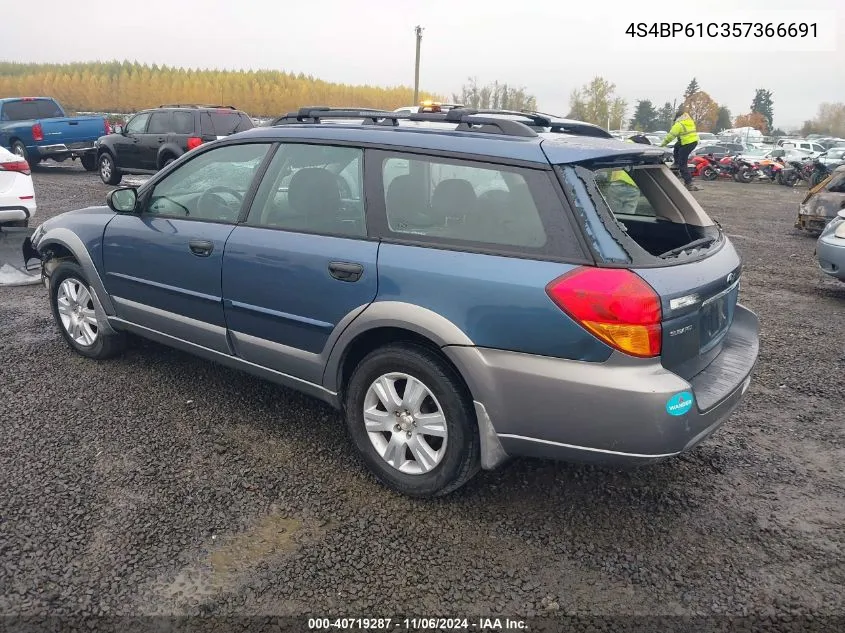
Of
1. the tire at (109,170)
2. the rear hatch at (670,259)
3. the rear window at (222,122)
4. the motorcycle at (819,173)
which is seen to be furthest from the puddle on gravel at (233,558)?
the motorcycle at (819,173)

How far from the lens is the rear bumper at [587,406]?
245cm

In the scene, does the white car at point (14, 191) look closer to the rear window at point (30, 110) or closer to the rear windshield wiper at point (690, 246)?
the rear windshield wiper at point (690, 246)

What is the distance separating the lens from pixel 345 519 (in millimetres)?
2881

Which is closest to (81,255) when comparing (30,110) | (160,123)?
(160,123)

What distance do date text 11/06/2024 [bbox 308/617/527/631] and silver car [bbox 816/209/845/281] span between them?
5.77 meters

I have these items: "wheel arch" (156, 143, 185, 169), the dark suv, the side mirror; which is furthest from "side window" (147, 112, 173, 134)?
the side mirror

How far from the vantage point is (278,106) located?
80250mm

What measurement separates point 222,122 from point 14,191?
23.6ft

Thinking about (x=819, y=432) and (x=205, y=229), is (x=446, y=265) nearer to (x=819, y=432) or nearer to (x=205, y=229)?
(x=205, y=229)

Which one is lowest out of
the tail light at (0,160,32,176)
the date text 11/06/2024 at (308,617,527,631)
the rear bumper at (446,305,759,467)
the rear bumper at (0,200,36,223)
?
the date text 11/06/2024 at (308,617,527,631)

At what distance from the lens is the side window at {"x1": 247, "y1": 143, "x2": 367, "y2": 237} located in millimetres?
3145

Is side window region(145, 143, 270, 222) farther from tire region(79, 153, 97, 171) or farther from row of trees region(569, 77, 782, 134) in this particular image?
row of trees region(569, 77, 782, 134)

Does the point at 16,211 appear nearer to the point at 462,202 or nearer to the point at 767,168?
the point at 462,202

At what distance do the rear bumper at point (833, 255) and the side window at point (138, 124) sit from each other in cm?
1342
